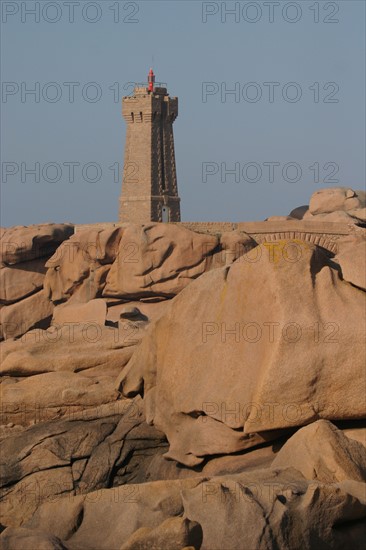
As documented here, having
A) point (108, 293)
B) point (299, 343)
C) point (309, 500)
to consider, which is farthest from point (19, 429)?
point (108, 293)

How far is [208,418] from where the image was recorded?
1547 cm

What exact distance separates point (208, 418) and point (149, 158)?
38.6 m

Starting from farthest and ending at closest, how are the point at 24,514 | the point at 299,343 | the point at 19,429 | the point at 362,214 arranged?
the point at 362,214 < the point at 19,429 < the point at 24,514 < the point at 299,343

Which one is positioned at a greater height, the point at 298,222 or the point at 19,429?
the point at 298,222

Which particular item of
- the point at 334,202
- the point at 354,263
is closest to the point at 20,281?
the point at 334,202

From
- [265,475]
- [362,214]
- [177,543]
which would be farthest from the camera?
[362,214]

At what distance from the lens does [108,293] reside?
35.5 metres

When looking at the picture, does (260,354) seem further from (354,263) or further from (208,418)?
(354,263)

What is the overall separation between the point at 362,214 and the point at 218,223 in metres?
4.77

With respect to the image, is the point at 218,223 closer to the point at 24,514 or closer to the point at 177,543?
the point at 24,514

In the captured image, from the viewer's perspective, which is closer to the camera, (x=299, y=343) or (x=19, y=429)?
(x=299, y=343)

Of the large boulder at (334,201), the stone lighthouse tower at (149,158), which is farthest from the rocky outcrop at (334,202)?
the stone lighthouse tower at (149,158)

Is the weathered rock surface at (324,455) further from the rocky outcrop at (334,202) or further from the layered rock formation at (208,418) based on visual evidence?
the rocky outcrop at (334,202)

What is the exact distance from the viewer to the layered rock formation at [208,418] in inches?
475
